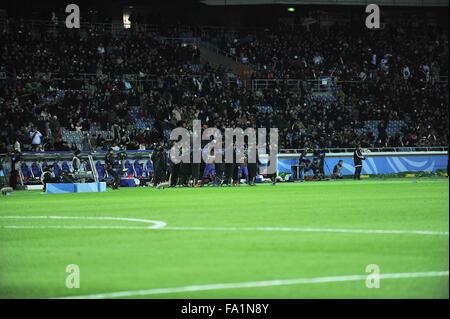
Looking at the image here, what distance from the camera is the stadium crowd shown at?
148ft

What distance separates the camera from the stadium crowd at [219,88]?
45062mm

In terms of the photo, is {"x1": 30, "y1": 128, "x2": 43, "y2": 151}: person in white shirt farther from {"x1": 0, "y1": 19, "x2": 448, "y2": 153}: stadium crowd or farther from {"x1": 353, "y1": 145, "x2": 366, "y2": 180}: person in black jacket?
{"x1": 353, "y1": 145, "x2": 366, "y2": 180}: person in black jacket

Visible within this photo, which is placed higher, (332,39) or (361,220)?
(332,39)

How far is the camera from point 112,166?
1567 inches

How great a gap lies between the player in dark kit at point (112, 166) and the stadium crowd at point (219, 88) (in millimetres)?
2999

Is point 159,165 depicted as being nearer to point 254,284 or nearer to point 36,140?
point 36,140

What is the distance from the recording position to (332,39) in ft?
197

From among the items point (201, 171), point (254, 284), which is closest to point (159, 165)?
point (201, 171)

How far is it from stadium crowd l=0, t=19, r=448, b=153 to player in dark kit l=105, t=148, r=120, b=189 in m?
3.00

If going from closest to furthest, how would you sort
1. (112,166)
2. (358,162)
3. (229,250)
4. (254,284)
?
(254,284) → (229,250) → (112,166) → (358,162)

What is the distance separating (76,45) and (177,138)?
1071cm

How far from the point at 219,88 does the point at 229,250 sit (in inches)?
1527

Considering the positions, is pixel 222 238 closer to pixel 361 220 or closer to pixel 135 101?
pixel 361 220
